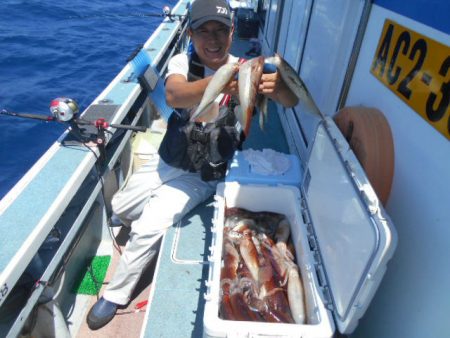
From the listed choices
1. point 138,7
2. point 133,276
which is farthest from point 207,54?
point 138,7

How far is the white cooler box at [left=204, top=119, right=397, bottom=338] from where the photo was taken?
139cm

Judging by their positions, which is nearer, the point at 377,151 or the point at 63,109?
the point at 377,151

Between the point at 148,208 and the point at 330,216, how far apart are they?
60.8 inches

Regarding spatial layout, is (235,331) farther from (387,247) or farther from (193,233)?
(193,233)

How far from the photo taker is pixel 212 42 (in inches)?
103

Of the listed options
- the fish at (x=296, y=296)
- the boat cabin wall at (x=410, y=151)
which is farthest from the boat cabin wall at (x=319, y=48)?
the fish at (x=296, y=296)

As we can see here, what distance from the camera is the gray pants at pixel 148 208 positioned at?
270cm

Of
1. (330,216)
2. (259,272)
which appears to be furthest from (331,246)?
(259,272)

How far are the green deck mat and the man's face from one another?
2085 mm

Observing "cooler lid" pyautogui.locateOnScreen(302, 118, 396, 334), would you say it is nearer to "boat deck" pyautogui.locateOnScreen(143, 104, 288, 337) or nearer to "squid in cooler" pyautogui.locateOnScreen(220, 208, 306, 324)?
"squid in cooler" pyautogui.locateOnScreen(220, 208, 306, 324)

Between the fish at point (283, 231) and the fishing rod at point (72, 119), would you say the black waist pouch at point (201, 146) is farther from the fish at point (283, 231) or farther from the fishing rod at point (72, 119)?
the fish at point (283, 231)

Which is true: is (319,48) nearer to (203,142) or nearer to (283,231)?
(203,142)

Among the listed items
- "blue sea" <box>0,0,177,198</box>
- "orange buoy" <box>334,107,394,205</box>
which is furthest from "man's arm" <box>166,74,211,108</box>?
"blue sea" <box>0,0,177,198</box>

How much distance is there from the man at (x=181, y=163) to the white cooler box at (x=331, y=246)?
53cm
